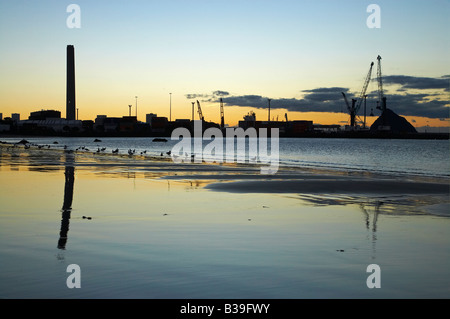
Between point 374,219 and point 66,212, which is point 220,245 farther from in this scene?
point 66,212

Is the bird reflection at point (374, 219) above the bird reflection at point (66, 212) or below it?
below

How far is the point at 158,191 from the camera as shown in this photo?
23.1 meters

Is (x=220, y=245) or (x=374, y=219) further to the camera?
(x=374, y=219)

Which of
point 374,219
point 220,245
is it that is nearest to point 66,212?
point 220,245

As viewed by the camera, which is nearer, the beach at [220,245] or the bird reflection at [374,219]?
the beach at [220,245]

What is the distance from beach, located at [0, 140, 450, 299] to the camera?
8.20 meters

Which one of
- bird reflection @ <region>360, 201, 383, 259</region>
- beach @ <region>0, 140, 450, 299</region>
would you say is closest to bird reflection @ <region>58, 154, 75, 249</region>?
beach @ <region>0, 140, 450, 299</region>

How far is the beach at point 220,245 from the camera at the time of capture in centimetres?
820

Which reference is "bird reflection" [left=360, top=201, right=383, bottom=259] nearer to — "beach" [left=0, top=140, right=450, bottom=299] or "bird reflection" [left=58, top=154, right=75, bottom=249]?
"beach" [left=0, top=140, right=450, bottom=299]

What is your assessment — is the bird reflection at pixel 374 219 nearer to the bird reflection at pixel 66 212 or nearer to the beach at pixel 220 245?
the beach at pixel 220 245

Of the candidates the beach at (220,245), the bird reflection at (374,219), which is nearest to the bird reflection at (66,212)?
the beach at (220,245)

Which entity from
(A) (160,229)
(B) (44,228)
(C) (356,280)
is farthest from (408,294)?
(B) (44,228)

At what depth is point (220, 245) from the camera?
1150cm

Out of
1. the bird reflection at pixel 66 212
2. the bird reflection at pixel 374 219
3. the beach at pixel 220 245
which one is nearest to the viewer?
the beach at pixel 220 245
